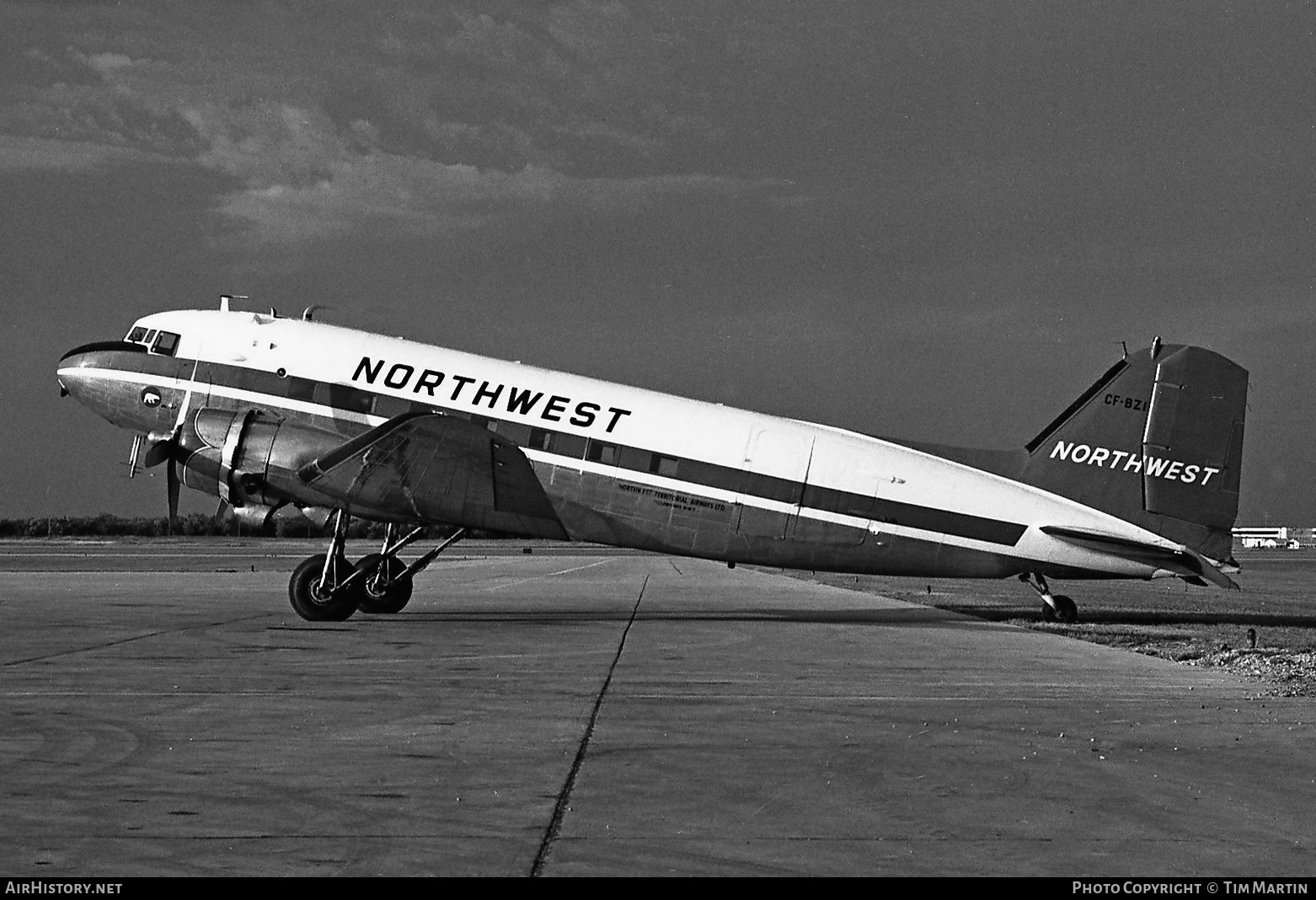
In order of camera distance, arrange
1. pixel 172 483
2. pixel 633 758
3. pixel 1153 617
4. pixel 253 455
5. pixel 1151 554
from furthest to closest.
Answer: pixel 1153 617 < pixel 172 483 < pixel 253 455 < pixel 1151 554 < pixel 633 758

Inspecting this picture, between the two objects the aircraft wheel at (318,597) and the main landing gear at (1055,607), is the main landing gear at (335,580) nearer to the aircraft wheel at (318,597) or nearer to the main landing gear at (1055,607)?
the aircraft wheel at (318,597)

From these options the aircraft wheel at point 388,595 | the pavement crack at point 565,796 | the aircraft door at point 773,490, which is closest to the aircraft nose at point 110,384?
the aircraft wheel at point 388,595

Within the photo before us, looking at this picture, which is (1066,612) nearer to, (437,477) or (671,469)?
(671,469)

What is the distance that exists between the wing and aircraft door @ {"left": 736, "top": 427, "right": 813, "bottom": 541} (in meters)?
3.59

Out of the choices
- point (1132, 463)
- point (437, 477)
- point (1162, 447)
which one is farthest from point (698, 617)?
point (1162, 447)

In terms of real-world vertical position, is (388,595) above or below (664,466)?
below

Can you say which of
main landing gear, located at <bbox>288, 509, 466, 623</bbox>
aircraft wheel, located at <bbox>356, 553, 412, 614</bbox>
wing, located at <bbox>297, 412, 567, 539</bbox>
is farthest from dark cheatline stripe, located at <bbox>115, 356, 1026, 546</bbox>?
aircraft wheel, located at <bbox>356, 553, 412, 614</bbox>

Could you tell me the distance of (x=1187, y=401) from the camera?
76.9 ft

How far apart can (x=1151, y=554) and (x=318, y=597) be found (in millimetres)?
14915

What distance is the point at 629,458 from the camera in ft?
78.1

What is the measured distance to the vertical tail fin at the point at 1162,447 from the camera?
2308 cm

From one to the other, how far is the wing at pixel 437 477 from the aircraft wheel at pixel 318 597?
1276 millimetres

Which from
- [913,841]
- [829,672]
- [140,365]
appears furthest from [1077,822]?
[140,365]

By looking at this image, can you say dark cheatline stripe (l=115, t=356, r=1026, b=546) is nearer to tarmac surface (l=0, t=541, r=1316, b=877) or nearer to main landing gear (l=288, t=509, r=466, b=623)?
main landing gear (l=288, t=509, r=466, b=623)
